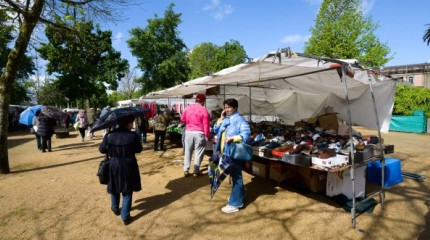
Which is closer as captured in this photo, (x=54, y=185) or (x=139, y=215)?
(x=139, y=215)

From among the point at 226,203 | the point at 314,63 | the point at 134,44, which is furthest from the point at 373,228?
the point at 134,44

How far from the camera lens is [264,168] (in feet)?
18.6

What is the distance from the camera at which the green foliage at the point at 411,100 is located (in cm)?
1777

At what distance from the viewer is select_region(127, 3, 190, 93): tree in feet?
95.4

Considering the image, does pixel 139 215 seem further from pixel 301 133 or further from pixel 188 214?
pixel 301 133

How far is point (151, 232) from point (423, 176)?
5.93 meters

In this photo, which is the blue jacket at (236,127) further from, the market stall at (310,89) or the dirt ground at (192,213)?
the dirt ground at (192,213)

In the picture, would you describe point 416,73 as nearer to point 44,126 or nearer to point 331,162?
point 331,162

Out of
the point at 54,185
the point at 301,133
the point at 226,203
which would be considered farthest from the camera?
the point at 54,185

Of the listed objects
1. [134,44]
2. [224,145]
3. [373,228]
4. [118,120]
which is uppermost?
[134,44]

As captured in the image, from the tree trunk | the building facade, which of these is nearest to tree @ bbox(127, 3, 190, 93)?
the tree trunk

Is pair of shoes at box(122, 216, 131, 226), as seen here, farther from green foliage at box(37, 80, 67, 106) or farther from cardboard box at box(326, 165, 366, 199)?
green foliage at box(37, 80, 67, 106)

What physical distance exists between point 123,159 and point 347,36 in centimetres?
2079

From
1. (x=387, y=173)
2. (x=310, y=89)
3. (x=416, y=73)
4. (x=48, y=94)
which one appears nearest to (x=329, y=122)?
(x=310, y=89)
